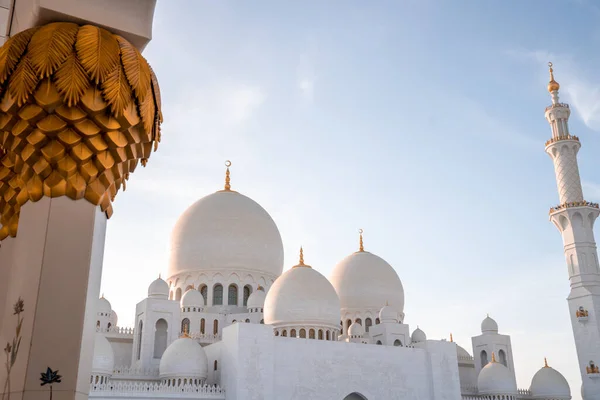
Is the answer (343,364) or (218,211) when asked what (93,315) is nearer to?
(343,364)

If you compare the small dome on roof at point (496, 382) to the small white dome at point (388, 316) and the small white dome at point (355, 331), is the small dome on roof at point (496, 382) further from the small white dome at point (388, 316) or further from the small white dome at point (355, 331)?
the small white dome at point (355, 331)

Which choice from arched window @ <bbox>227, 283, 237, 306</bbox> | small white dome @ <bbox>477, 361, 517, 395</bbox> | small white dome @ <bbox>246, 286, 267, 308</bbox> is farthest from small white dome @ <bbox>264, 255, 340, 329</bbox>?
A: small white dome @ <bbox>477, 361, 517, 395</bbox>

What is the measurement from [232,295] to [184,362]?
22.1 ft

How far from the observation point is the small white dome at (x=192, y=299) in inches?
881

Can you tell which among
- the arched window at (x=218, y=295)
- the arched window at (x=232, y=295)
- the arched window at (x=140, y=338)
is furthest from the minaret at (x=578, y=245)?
the arched window at (x=140, y=338)

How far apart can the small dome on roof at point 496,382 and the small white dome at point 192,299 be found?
11262mm

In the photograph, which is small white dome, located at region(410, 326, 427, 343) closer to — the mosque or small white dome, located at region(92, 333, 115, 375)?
the mosque

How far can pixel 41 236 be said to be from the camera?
2.40 m

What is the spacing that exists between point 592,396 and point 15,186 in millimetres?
23861

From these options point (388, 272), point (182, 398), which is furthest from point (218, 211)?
point (182, 398)

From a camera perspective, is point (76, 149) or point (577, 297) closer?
point (76, 149)

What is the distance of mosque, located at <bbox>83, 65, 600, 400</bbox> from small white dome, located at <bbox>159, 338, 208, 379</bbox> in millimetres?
34

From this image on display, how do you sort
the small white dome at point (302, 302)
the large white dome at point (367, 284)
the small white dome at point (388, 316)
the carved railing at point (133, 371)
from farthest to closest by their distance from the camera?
the large white dome at point (367, 284), the small white dome at point (388, 316), the small white dome at point (302, 302), the carved railing at point (133, 371)

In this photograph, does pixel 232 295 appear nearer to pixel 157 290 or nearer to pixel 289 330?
pixel 157 290
